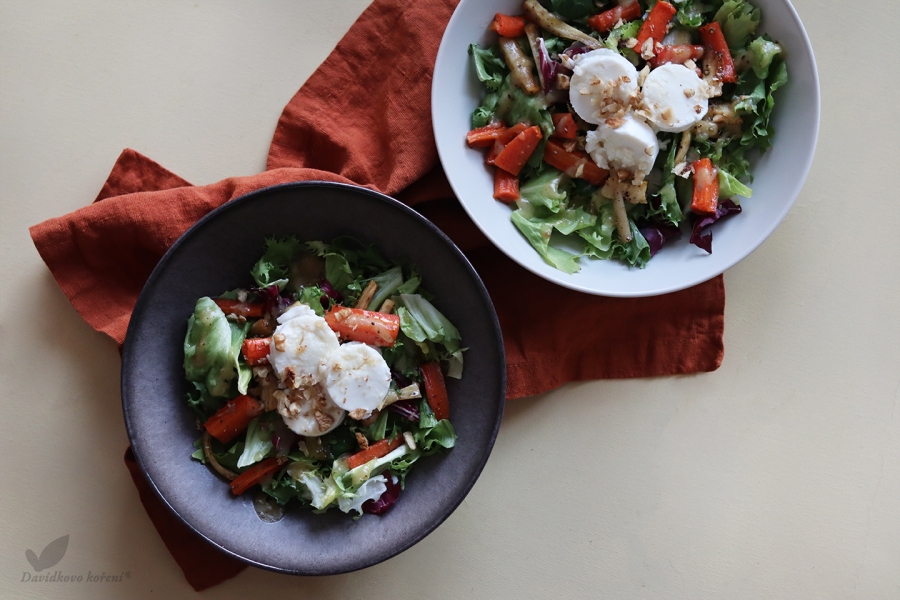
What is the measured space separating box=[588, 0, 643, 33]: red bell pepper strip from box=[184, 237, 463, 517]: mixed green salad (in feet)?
3.17

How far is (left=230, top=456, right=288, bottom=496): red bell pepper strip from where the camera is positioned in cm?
182

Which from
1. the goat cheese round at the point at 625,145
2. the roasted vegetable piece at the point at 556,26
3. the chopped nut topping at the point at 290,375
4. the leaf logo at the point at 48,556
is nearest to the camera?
the chopped nut topping at the point at 290,375

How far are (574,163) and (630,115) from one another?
0.21 metres

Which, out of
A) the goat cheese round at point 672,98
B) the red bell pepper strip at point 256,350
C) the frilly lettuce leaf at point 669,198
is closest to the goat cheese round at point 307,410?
the red bell pepper strip at point 256,350

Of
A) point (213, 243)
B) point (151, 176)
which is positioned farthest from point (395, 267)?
point (151, 176)

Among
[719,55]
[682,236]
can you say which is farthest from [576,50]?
[682,236]

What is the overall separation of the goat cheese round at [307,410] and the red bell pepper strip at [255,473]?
15 cm

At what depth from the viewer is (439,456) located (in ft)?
6.14

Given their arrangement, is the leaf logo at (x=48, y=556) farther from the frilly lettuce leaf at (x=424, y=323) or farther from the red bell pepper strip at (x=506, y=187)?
the red bell pepper strip at (x=506, y=187)

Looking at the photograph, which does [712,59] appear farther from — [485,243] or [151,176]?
[151,176]

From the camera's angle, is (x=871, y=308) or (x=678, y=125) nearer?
(x=678, y=125)

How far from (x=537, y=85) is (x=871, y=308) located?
1455mm

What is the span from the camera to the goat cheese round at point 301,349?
1708 mm

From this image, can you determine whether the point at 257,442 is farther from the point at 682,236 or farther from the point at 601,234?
the point at 682,236
